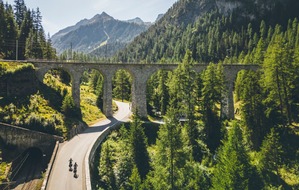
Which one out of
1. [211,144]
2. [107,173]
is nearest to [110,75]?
[211,144]

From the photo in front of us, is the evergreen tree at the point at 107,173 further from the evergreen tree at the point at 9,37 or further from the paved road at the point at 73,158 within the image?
the evergreen tree at the point at 9,37

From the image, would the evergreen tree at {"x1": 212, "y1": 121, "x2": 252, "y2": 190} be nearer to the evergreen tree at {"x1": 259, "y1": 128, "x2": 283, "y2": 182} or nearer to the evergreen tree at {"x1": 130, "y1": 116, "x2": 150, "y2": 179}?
the evergreen tree at {"x1": 259, "y1": 128, "x2": 283, "y2": 182}

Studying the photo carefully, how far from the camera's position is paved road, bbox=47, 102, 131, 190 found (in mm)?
29875

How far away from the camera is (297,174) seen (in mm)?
43500

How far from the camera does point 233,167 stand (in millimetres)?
35375

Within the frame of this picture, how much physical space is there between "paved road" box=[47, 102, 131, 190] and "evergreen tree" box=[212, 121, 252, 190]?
16.6 m

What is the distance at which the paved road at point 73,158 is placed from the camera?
1176 inches

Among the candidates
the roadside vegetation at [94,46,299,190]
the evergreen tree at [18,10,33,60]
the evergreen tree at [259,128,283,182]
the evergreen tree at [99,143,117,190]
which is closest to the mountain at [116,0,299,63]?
the evergreen tree at [18,10,33,60]

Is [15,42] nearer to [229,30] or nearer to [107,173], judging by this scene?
[107,173]

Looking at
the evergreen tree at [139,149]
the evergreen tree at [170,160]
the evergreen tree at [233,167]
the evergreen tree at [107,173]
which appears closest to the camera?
the evergreen tree at [170,160]

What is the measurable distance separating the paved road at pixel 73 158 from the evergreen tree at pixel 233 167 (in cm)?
1664

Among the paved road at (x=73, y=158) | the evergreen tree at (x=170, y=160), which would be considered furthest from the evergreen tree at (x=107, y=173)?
the evergreen tree at (x=170, y=160)

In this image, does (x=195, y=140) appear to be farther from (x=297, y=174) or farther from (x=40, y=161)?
(x=40, y=161)

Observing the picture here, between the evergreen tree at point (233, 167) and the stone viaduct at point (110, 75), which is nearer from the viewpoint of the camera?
the evergreen tree at point (233, 167)
